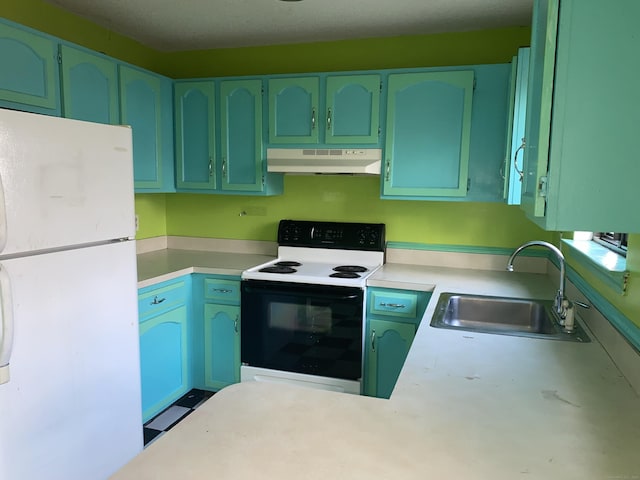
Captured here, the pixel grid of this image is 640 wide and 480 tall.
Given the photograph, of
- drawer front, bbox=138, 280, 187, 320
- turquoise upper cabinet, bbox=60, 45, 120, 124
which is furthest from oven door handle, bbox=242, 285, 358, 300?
turquoise upper cabinet, bbox=60, 45, 120, 124

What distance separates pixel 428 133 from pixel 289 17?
3.47 feet

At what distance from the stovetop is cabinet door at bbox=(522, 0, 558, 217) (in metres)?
1.62

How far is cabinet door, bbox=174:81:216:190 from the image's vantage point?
311 centimetres

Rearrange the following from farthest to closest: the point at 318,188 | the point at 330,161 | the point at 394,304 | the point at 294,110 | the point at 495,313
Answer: the point at 318,188 < the point at 294,110 < the point at 330,161 < the point at 394,304 < the point at 495,313

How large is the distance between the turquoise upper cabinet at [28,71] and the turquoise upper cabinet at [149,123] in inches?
19.1

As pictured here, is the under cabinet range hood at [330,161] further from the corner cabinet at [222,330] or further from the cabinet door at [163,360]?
the cabinet door at [163,360]

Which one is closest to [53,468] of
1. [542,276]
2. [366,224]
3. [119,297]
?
[119,297]

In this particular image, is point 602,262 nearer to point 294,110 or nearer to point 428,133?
point 428,133

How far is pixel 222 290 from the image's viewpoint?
114 inches

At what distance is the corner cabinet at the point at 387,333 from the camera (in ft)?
8.47

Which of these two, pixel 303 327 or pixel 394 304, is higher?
pixel 394 304

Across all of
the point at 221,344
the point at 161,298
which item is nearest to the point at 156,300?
the point at 161,298

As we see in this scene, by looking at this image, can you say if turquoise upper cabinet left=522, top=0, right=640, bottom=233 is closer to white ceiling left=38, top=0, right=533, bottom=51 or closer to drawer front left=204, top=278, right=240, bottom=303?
white ceiling left=38, top=0, right=533, bottom=51

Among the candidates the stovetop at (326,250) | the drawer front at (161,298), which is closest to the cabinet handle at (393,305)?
the stovetop at (326,250)
